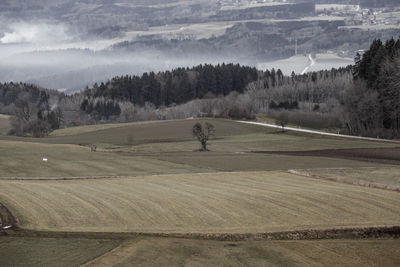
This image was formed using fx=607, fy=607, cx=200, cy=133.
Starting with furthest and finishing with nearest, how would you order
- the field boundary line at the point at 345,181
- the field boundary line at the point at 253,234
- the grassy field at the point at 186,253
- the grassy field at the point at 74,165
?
the grassy field at the point at 74,165 < the field boundary line at the point at 345,181 < the field boundary line at the point at 253,234 < the grassy field at the point at 186,253

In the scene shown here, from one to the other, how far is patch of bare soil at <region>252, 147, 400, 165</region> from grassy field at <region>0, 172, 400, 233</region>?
25550mm

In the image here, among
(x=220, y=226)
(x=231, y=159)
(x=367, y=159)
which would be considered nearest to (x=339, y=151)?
(x=367, y=159)

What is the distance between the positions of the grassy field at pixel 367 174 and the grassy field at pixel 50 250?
91.4ft

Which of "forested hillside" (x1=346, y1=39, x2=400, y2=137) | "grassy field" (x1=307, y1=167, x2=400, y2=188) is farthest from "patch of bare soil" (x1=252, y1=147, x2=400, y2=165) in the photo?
"forested hillside" (x1=346, y1=39, x2=400, y2=137)

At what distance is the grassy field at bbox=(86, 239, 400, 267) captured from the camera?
27.2 metres

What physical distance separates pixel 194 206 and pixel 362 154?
147 feet

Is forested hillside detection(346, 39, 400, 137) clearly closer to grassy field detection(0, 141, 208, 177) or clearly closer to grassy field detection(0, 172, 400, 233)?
grassy field detection(0, 141, 208, 177)

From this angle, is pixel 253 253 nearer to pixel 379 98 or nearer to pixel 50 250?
pixel 50 250

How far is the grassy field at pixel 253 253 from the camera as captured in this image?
89.2ft

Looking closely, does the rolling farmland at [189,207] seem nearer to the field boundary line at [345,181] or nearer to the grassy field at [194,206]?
A: the grassy field at [194,206]

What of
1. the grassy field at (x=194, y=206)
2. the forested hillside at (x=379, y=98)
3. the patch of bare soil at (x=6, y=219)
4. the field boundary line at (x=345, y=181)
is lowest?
the field boundary line at (x=345, y=181)

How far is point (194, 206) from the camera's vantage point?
126ft

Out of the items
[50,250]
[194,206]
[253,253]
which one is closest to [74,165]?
[194,206]

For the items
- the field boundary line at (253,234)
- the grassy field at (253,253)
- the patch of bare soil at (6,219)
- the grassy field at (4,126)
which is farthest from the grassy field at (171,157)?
the grassy field at (4,126)
